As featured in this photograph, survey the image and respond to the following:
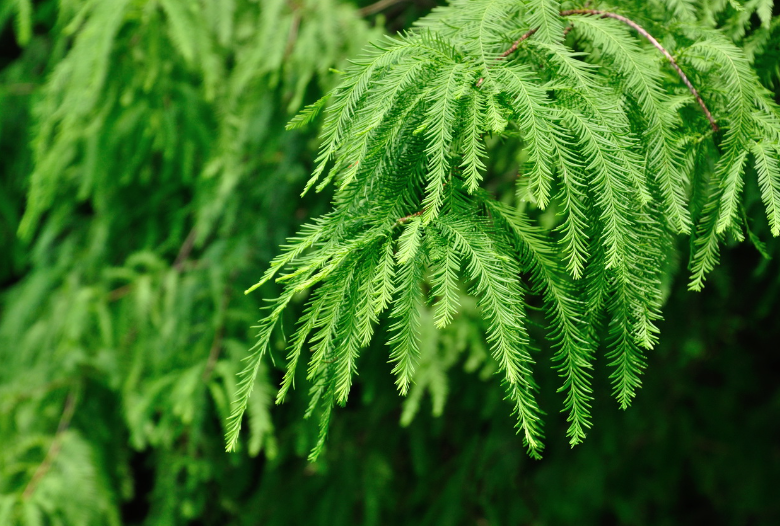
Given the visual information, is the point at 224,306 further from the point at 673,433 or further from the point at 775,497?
the point at 775,497

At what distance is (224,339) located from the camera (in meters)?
2.12

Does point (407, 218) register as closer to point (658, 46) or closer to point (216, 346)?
point (658, 46)

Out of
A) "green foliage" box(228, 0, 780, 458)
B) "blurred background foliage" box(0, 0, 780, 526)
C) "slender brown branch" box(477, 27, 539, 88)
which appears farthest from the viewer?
"blurred background foliage" box(0, 0, 780, 526)

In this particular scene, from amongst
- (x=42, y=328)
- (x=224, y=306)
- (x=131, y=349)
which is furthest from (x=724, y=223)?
(x=42, y=328)

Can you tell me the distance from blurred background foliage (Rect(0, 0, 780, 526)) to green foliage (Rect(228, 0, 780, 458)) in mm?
857

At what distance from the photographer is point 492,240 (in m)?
0.90

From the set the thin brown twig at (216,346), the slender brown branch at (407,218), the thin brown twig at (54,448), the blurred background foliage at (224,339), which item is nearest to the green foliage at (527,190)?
the slender brown branch at (407,218)

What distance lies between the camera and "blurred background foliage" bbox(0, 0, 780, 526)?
2.00m

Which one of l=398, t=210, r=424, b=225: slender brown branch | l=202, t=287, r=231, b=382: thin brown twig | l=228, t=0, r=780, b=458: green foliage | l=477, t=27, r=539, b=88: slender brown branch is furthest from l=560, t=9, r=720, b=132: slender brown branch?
l=202, t=287, r=231, b=382: thin brown twig

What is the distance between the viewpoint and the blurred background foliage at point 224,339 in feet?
6.57

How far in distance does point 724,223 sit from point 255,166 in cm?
186

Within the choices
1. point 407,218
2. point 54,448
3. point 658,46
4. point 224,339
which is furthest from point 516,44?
point 54,448

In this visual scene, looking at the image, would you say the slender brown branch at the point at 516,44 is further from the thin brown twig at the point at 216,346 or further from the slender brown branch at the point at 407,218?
the thin brown twig at the point at 216,346

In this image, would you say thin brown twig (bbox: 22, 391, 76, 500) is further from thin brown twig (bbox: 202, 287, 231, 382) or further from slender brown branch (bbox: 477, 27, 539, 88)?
slender brown branch (bbox: 477, 27, 539, 88)
